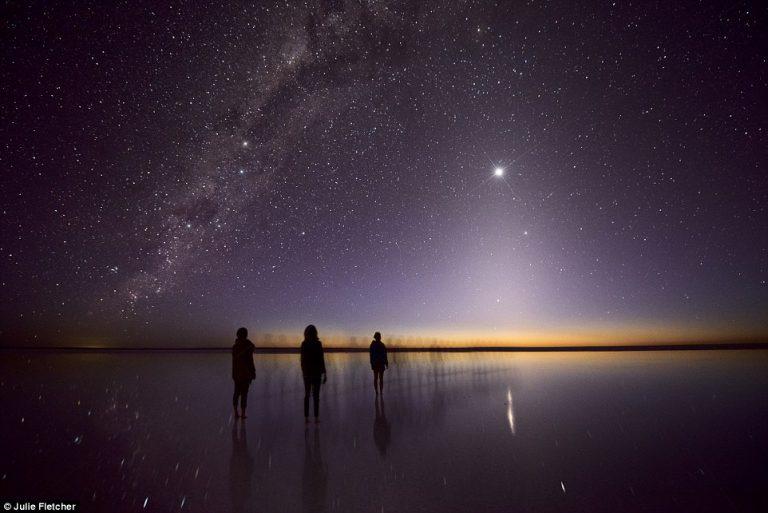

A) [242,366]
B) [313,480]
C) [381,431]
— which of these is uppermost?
[242,366]

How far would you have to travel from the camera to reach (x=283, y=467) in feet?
15.7

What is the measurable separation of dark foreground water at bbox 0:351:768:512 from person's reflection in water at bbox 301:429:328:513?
0.08 ft

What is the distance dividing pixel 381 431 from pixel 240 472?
8.81 feet

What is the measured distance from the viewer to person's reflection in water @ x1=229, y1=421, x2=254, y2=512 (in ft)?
12.4

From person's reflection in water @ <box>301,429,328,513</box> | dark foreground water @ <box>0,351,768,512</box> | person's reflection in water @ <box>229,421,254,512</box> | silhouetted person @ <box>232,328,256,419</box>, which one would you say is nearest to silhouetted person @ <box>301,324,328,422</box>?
dark foreground water @ <box>0,351,768,512</box>

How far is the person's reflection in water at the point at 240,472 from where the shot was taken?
3779mm

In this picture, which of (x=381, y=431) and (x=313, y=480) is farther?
(x=381, y=431)

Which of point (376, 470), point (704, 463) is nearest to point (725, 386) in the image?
point (704, 463)

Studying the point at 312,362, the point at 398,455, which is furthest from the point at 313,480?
the point at 312,362

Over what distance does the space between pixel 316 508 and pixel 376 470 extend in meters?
1.22

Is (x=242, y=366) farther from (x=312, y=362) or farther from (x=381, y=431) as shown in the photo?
(x=381, y=431)

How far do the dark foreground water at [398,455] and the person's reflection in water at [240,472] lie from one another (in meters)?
0.02

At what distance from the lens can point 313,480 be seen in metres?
4.35

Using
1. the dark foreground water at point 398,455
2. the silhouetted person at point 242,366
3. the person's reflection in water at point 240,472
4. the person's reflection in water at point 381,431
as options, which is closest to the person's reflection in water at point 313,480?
the dark foreground water at point 398,455
